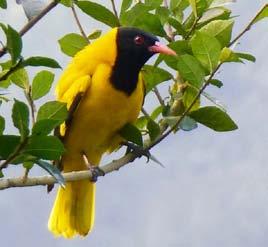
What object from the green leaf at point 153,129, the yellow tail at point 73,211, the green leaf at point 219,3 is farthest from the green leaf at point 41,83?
the yellow tail at point 73,211

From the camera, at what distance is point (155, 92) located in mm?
2467

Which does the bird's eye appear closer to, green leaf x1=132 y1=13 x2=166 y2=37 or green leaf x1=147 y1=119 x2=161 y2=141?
green leaf x1=132 y1=13 x2=166 y2=37

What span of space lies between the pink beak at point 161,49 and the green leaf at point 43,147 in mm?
786

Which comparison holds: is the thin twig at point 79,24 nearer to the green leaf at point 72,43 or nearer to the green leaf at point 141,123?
the green leaf at point 72,43

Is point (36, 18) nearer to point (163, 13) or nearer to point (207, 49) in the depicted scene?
point (207, 49)

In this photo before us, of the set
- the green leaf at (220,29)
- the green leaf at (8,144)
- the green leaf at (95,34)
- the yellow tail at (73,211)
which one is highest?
the green leaf at (8,144)

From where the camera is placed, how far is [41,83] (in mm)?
1985

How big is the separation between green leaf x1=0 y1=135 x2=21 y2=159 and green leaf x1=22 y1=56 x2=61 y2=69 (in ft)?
0.47

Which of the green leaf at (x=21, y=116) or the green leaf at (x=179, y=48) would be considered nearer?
the green leaf at (x=21, y=116)

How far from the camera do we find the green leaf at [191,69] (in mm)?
2041

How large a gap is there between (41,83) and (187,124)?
43 centimetres

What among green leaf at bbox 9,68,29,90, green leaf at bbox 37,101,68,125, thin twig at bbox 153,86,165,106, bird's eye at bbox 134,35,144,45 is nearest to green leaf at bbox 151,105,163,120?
thin twig at bbox 153,86,165,106

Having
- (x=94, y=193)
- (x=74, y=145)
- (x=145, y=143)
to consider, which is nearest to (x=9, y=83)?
(x=145, y=143)

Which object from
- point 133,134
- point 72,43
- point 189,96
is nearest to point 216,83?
point 189,96
